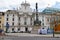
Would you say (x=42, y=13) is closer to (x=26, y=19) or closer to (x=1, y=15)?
(x=26, y=19)

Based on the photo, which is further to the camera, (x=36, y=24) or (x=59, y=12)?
(x=59, y=12)

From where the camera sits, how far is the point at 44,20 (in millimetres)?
99562

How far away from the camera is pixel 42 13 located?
99.4 metres

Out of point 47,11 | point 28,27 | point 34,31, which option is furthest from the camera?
point 47,11

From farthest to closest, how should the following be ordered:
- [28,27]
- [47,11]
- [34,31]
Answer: [47,11] < [28,27] < [34,31]

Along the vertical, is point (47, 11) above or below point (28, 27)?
above

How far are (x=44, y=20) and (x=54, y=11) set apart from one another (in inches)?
282

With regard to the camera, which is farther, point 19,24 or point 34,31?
point 19,24

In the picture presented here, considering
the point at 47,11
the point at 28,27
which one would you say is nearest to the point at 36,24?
the point at 28,27

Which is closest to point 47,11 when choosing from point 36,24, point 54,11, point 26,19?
point 54,11

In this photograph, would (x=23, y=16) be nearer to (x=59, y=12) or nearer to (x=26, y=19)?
(x=26, y=19)

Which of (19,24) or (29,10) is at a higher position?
(29,10)

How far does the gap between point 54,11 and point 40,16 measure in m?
8.06

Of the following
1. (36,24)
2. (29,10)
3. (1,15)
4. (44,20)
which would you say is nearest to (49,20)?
(44,20)
